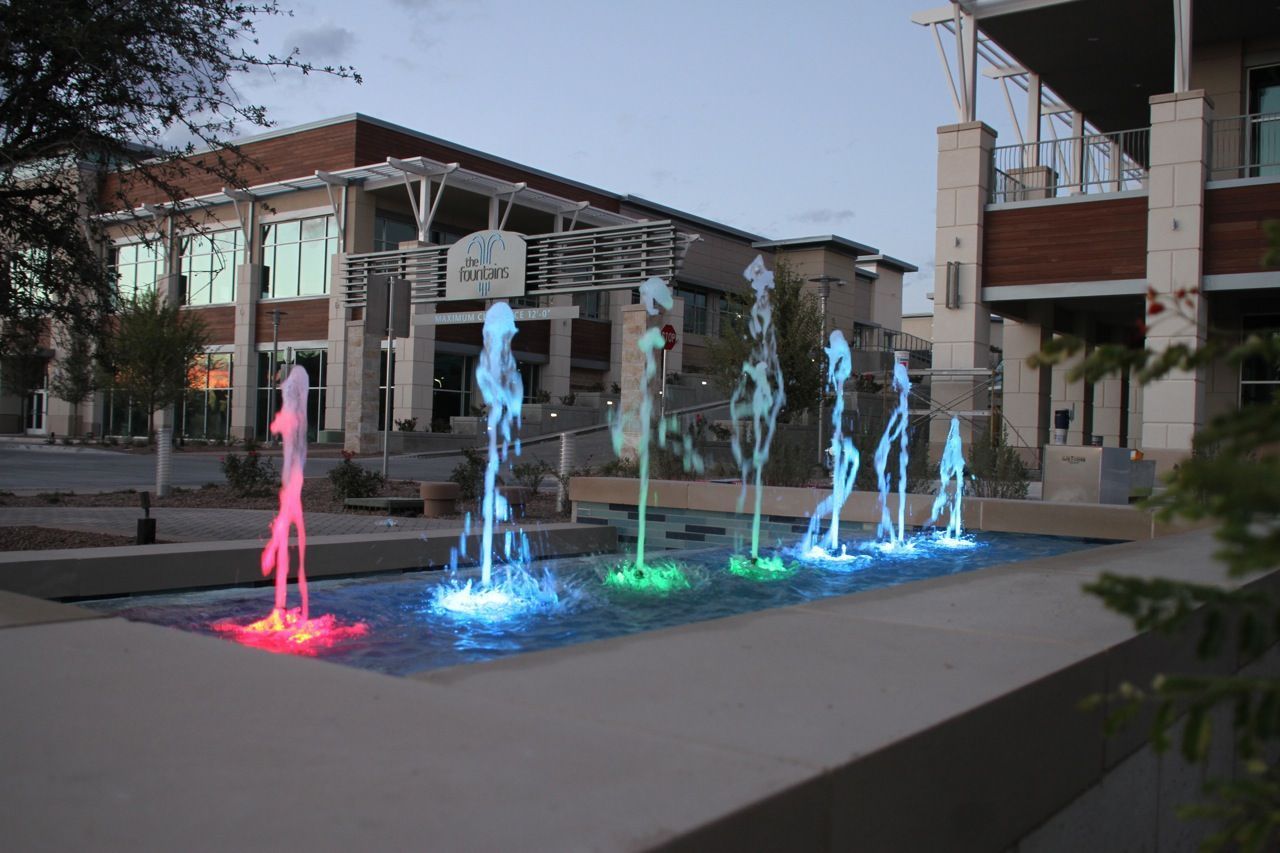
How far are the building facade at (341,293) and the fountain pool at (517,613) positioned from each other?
2373cm

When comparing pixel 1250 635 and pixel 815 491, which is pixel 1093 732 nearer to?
pixel 1250 635

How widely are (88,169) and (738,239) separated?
45.0 metres

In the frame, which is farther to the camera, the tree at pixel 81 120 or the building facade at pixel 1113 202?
the building facade at pixel 1113 202

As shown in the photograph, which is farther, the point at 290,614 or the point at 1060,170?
the point at 1060,170

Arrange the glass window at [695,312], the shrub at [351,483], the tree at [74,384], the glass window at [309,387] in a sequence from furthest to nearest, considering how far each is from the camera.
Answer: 1. the glass window at [695,312]
2. the glass window at [309,387]
3. the tree at [74,384]
4. the shrub at [351,483]

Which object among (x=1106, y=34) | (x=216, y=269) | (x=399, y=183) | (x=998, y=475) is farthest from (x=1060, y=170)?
(x=216, y=269)

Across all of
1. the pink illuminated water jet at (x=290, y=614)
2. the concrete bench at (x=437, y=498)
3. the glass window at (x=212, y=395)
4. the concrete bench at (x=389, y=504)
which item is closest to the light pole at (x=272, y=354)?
the glass window at (x=212, y=395)

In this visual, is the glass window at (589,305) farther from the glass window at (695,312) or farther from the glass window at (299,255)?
the glass window at (299,255)

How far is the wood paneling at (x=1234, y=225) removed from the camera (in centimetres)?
1747

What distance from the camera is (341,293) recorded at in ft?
106

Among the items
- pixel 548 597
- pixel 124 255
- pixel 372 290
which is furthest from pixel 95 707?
pixel 124 255

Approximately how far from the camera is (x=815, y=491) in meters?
10.4

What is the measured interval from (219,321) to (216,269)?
2464 mm

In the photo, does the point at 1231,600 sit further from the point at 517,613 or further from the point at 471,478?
the point at 471,478
